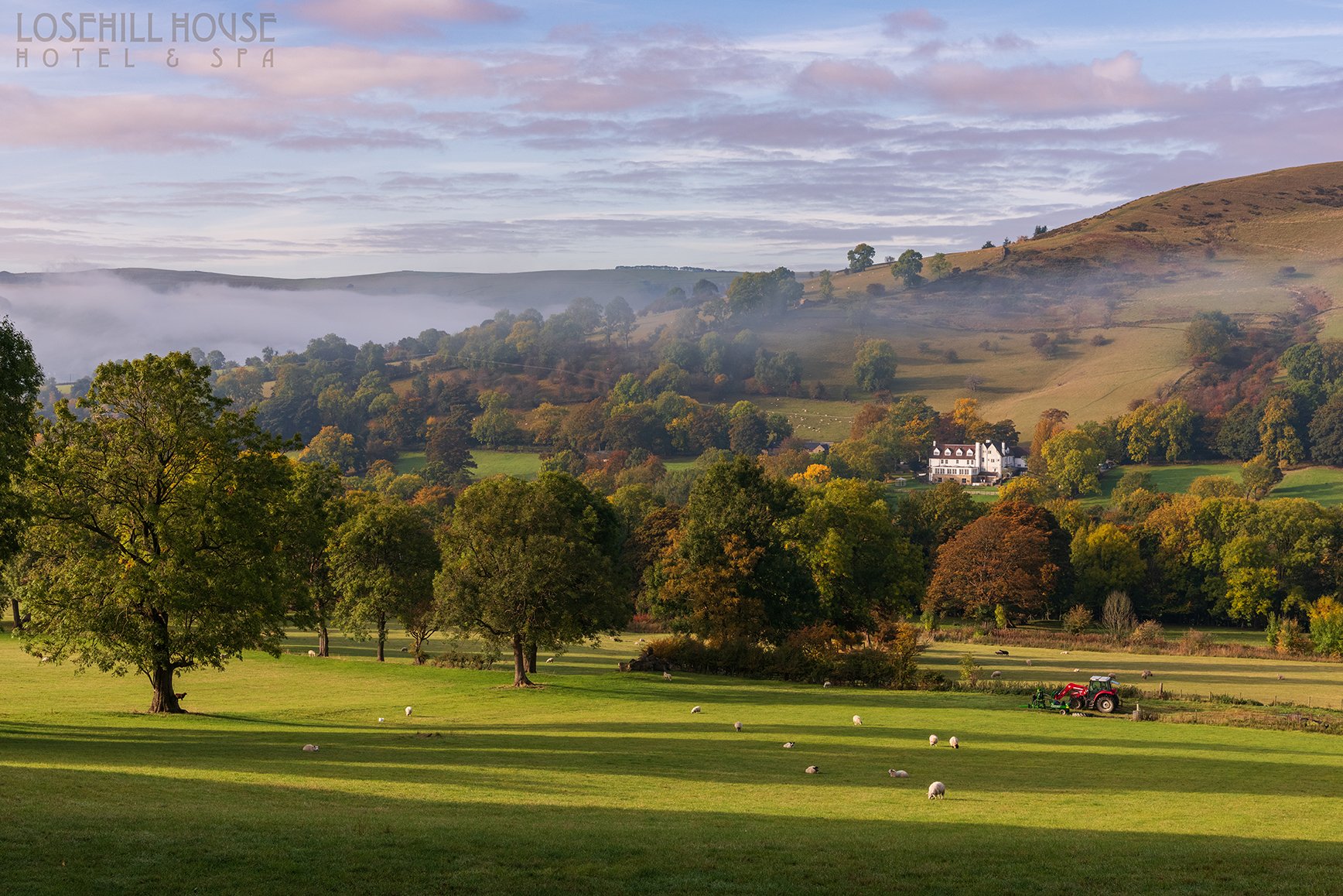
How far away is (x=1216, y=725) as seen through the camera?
47.2 m

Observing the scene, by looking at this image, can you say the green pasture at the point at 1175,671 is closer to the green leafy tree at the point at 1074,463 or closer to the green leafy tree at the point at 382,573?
the green leafy tree at the point at 382,573

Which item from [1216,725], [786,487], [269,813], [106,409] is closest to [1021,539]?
[786,487]

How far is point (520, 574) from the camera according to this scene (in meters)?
55.2

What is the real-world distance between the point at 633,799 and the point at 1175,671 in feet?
197

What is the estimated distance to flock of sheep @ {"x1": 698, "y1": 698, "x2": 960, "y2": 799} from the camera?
2795 cm

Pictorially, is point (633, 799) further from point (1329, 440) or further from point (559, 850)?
point (1329, 440)

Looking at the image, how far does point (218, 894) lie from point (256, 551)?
2716 centimetres

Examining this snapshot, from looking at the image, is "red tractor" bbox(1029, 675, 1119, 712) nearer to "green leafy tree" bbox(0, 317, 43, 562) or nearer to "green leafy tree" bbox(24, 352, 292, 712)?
"green leafy tree" bbox(24, 352, 292, 712)

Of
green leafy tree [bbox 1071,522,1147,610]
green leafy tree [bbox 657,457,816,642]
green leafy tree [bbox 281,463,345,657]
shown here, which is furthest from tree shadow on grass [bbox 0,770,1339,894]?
green leafy tree [bbox 1071,522,1147,610]

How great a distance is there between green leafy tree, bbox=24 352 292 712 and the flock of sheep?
16.7 m

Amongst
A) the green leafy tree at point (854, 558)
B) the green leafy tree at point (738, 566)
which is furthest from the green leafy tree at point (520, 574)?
the green leafy tree at point (854, 558)

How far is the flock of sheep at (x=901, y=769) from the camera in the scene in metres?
28.0

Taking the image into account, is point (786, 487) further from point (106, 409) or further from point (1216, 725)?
point (106, 409)

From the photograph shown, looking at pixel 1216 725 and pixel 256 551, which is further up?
pixel 256 551
